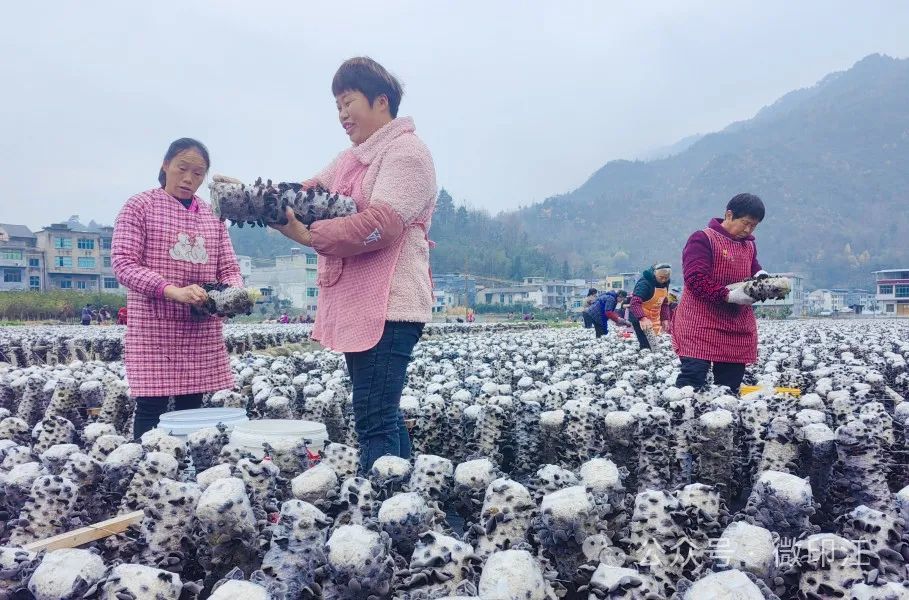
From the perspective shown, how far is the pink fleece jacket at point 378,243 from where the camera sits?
2787 millimetres

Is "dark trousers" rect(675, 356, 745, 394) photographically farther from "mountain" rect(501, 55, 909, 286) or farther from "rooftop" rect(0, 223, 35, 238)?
"mountain" rect(501, 55, 909, 286)

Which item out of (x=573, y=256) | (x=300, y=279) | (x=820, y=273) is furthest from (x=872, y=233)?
(x=300, y=279)

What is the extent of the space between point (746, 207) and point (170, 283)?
3895 millimetres

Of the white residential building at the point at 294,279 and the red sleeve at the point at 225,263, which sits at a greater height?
the white residential building at the point at 294,279

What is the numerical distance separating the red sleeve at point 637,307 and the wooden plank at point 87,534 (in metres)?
8.24

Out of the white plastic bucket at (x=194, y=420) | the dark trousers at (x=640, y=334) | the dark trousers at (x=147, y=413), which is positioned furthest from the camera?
the dark trousers at (x=640, y=334)

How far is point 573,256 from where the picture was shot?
15050cm

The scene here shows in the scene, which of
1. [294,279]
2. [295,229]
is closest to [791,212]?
[294,279]

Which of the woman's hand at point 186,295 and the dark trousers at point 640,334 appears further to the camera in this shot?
the dark trousers at point 640,334

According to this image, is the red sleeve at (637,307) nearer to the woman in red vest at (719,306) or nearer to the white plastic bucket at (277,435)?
the woman in red vest at (719,306)

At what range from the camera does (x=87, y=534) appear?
7.95ft

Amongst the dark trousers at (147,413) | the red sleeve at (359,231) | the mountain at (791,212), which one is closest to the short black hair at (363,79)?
the red sleeve at (359,231)

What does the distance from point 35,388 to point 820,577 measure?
616cm

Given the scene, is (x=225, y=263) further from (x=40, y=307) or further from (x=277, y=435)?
(x=40, y=307)
